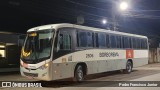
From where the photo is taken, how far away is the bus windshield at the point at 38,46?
42.1 ft

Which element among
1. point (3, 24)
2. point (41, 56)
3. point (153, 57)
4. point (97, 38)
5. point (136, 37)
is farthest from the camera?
point (153, 57)

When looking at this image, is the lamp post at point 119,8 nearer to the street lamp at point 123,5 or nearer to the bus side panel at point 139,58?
the street lamp at point 123,5

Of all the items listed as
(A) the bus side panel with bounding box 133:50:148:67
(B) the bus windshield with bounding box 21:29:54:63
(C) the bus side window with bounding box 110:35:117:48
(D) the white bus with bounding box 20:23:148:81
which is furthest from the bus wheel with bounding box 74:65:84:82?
(A) the bus side panel with bounding box 133:50:148:67

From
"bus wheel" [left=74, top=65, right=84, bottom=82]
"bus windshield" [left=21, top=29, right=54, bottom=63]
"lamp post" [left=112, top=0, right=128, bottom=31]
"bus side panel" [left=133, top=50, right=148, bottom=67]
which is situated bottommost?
"bus wheel" [left=74, top=65, right=84, bottom=82]

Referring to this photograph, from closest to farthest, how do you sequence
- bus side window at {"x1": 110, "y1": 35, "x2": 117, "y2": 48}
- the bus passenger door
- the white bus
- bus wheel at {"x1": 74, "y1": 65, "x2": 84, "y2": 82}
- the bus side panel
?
the white bus < the bus passenger door < bus wheel at {"x1": 74, "y1": 65, "x2": 84, "y2": 82} < bus side window at {"x1": 110, "y1": 35, "x2": 117, "y2": 48} < the bus side panel

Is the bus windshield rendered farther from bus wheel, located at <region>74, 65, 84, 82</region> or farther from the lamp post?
the lamp post

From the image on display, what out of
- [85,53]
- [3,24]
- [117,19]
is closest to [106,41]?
[85,53]

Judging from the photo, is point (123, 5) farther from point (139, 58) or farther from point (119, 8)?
point (139, 58)

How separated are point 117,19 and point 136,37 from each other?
19.9 feet

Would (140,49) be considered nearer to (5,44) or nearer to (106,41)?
(106,41)

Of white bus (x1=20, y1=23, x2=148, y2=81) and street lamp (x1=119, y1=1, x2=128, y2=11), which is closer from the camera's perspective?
white bus (x1=20, y1=23, x2=148, y2=81)

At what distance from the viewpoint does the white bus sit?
41.9ft

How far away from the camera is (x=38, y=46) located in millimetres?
13164

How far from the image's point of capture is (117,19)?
2859cm
